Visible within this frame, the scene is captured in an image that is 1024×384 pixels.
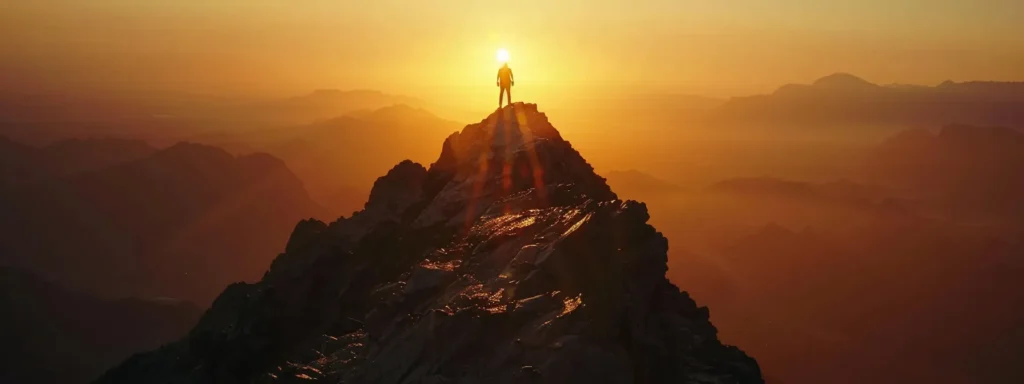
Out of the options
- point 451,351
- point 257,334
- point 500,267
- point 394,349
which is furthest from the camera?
point 257,334

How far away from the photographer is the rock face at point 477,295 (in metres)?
37.4

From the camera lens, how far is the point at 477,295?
41125 mm

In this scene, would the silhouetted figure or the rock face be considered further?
the silhouetted figure

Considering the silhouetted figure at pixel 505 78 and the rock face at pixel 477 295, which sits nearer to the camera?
the rock face at pixel 477 295

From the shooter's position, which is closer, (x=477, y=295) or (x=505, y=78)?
(x=477, y=295)

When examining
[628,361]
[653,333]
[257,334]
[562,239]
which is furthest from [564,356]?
[257,334]

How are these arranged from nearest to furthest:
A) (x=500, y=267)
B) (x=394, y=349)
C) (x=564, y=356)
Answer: (x=564, y=356)
(x=394, y=349)
(x=500, y=267)

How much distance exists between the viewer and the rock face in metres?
37.4

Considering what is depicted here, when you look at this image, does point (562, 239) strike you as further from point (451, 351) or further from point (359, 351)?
point (359, 351)

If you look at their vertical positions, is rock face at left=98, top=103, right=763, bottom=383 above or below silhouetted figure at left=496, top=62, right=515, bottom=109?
below

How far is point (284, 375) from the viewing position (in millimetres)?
44406

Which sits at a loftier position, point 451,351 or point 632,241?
point 632,241

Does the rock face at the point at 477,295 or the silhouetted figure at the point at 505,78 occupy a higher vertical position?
the silhouetted figure at the point at 505,78

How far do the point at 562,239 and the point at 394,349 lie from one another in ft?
33.1
